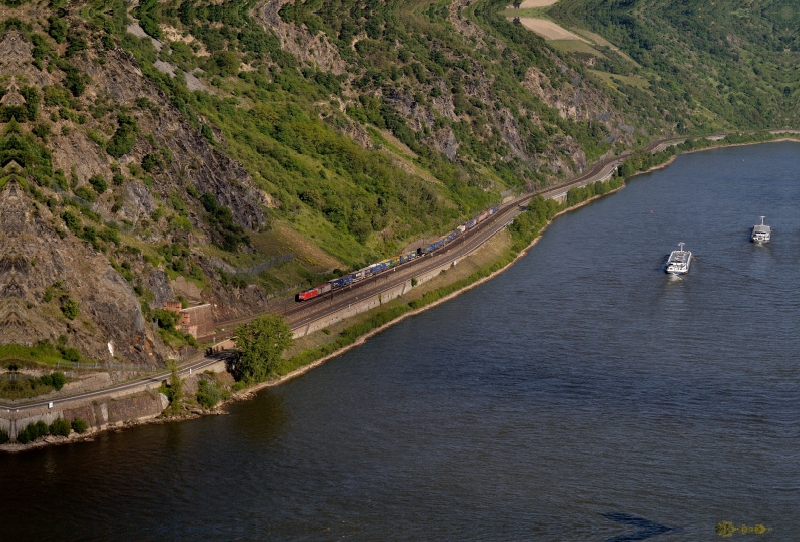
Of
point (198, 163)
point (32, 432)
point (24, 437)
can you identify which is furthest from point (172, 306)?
A: point (198, 163)

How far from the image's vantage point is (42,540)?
224 ft

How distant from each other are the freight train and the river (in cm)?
842

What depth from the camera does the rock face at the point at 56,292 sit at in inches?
3440

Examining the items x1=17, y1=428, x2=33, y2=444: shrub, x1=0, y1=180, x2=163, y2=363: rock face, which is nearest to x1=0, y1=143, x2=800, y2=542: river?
x1=17, y1=428, x2=33, y2=444: shrub

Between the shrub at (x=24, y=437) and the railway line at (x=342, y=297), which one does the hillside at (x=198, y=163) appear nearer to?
the railway line at (x=342, y=297)

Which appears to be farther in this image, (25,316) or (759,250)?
(759,250)

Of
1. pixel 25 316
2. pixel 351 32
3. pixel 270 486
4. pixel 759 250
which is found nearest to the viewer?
pixel 270 486

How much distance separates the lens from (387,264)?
133875mm

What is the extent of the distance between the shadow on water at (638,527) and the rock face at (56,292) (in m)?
38.6

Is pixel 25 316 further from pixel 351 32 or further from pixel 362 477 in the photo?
pixel 351 32

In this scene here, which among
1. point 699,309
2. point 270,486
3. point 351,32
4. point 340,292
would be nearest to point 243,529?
point 270,486

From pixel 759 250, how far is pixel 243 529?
93.2m

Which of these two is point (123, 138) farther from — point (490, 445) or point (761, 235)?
point (761, 235)

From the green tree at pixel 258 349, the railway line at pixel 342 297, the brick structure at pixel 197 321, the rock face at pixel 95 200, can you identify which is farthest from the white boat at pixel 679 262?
the brick structure at pixel 197 321
